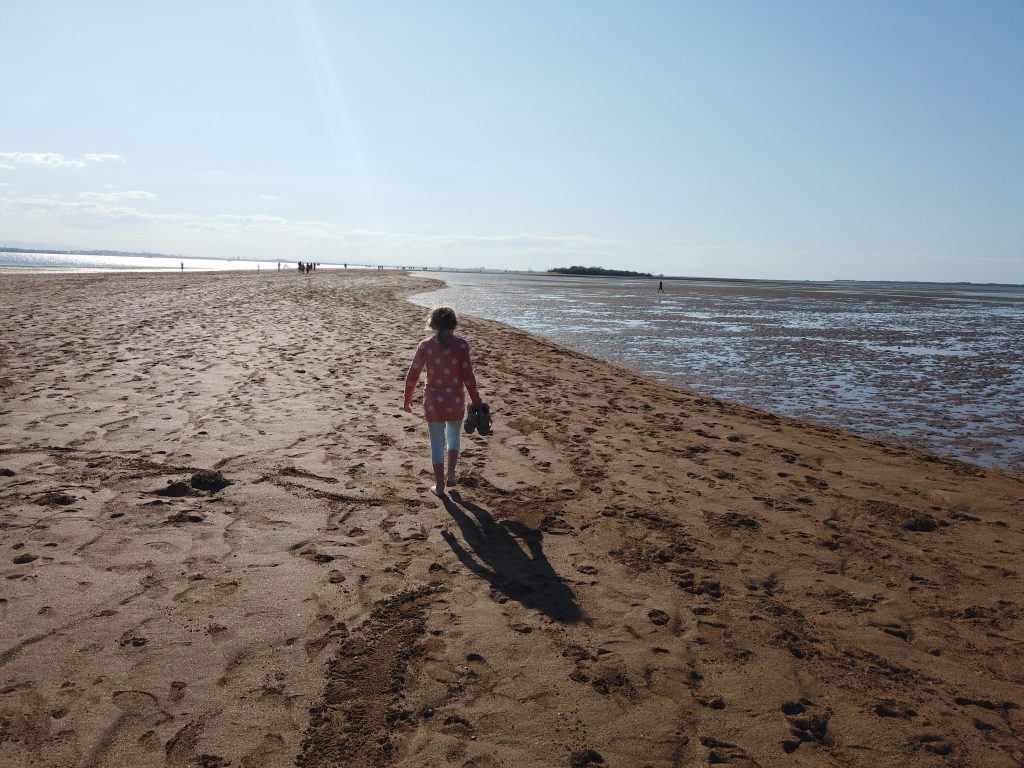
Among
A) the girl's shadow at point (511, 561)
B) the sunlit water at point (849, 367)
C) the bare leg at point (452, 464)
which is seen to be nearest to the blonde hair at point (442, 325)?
the bare leg at point (452, 464)

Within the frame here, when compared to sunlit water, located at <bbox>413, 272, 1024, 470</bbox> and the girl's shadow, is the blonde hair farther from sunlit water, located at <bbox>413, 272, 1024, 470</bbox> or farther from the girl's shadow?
sunlit water, located at <bbox>413, 272, 1024, 470</bbox>

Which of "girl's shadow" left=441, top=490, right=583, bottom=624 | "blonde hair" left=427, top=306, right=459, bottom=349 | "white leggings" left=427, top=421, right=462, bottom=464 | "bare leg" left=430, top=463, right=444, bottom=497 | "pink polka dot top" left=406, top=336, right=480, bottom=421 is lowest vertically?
"girl's shadow" left=441, top=490, right=583, bottom=624

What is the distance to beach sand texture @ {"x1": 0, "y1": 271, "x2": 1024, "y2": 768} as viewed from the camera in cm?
311

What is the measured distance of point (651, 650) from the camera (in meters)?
3.86

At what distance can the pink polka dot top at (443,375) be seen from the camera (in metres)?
5.98

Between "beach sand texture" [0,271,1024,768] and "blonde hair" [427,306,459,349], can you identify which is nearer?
"beach sand texture" [0,271,1024,768]

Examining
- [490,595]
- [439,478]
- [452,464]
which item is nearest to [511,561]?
[490,595]

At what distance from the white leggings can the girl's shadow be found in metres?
0.48

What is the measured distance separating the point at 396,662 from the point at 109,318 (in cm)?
1945

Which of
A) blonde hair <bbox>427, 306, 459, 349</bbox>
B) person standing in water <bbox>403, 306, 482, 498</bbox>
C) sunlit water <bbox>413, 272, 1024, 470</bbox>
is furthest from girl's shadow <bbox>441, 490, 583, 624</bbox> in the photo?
sunlit water <bbox>413, 272, 1024, 470</bbox>

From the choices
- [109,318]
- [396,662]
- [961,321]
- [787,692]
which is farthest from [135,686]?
[961,321]

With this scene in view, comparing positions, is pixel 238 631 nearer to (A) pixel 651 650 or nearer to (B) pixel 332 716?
(B) pixel 332 716

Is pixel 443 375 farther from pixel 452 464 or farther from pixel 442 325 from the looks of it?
pixel 452 464

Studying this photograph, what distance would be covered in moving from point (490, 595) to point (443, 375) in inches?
91.2
